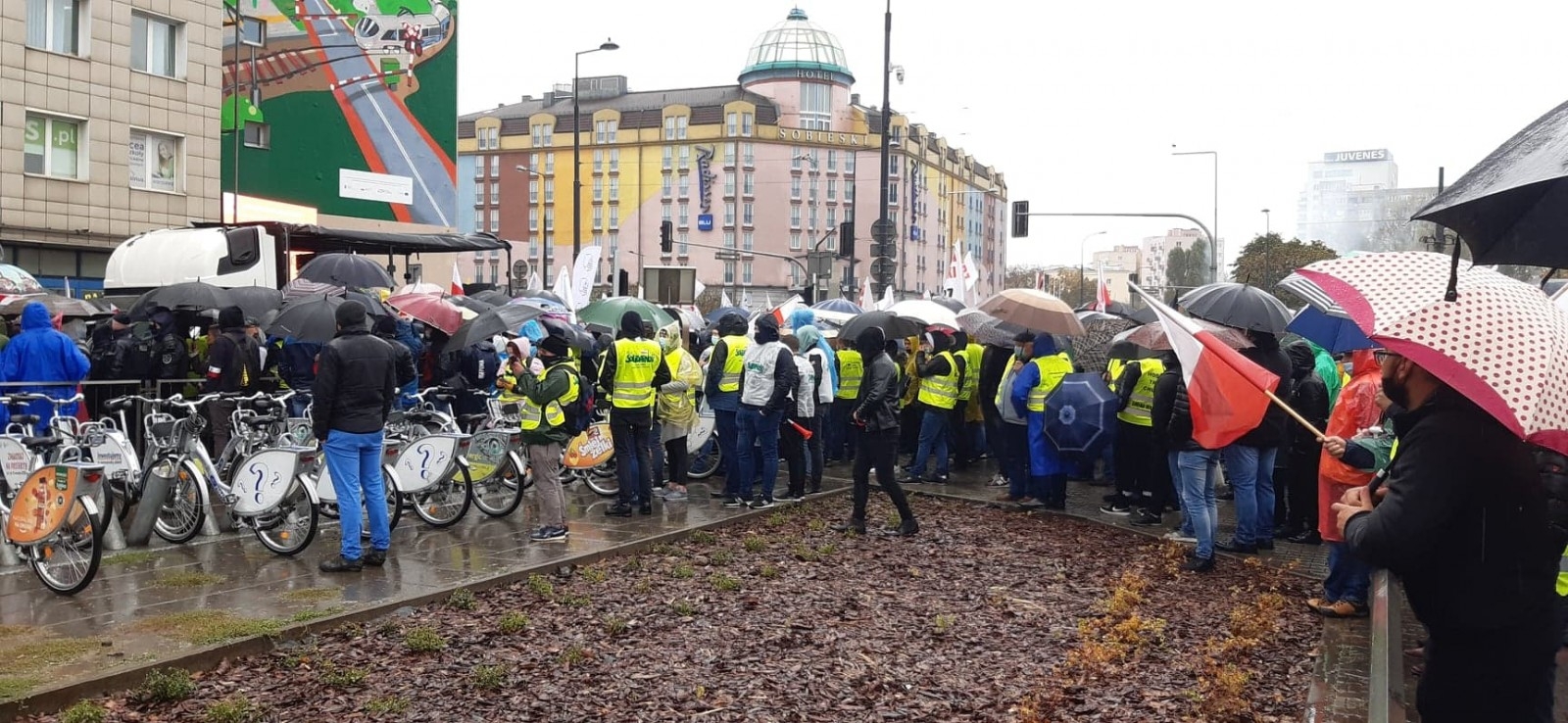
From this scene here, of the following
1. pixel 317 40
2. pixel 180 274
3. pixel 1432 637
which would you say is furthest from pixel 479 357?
pixel 317 40

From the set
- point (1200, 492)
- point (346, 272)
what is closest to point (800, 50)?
point (346, 272)

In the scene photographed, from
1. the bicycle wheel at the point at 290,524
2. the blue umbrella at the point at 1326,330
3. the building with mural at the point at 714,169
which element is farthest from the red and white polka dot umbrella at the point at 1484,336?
the building with mural at the point at 714,169

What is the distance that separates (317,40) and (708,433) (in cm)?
3331

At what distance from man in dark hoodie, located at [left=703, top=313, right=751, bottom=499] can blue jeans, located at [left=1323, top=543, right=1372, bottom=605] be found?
6.16 m

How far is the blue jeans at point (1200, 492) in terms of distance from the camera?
380 inches

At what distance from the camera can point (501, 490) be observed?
1170cm

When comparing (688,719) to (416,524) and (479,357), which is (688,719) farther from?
(479,357)

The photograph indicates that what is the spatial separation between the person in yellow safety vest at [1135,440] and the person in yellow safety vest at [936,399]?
2.04 m

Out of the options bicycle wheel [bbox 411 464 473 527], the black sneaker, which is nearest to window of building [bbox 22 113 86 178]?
bicycle wheel [bbox 411 464 473 527]

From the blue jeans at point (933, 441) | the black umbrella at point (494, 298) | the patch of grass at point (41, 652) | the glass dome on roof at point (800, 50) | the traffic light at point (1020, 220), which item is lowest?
the patch of grass at point (41, 652)

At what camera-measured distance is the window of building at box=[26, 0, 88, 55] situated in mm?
27578

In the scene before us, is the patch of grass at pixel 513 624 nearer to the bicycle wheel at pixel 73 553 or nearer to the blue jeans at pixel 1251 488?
the bicycle wheel at pixel 73 553

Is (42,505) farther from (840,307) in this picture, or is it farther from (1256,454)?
(840,307)

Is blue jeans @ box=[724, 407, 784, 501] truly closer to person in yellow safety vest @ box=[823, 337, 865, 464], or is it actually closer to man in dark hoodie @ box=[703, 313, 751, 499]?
man in dark hoodie @ box=[703, 313, 751, 499]
